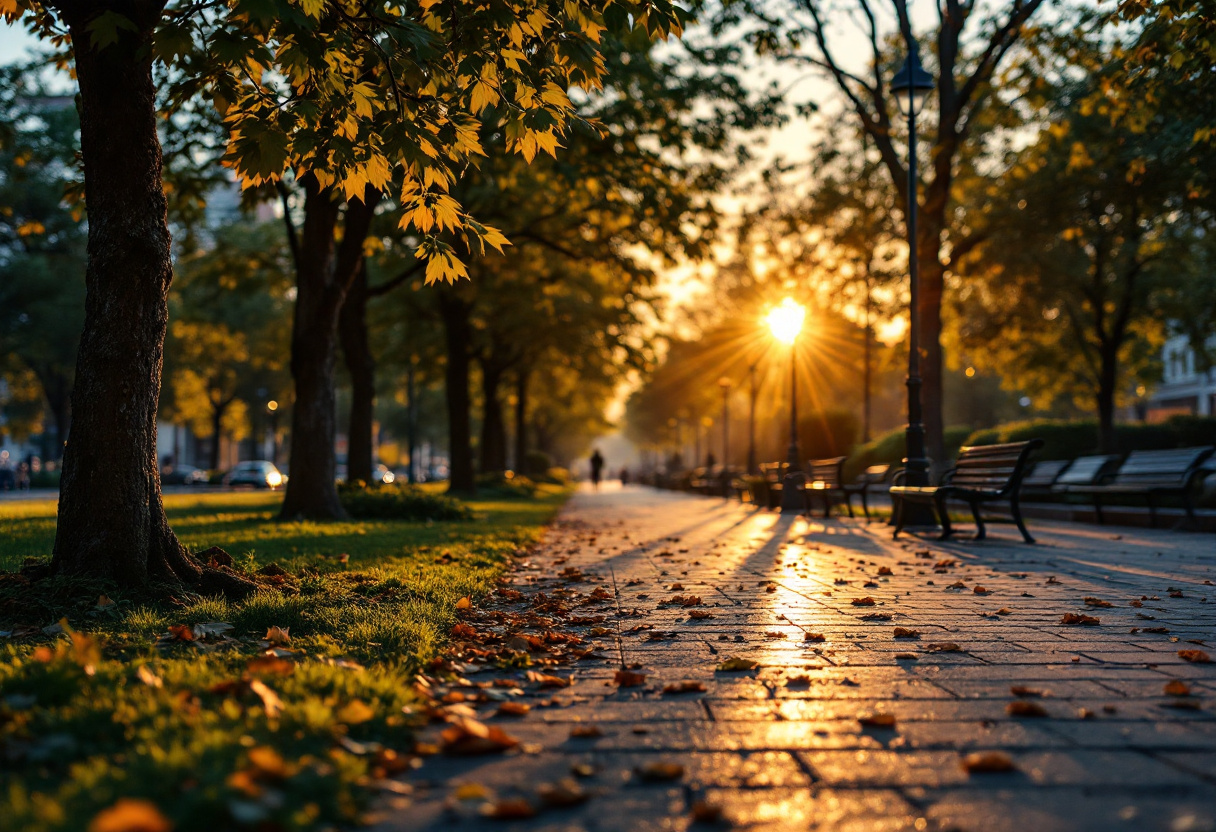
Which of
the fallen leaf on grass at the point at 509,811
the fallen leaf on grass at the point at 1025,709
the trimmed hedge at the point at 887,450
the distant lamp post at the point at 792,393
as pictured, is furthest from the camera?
the trimmed hedge at the point at 887,450

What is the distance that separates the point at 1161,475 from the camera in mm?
13508

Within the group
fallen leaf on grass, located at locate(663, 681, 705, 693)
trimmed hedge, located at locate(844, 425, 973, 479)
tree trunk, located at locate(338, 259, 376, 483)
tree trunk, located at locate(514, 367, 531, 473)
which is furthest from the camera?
tree trunk, located at locate(514, 367, 531, 473)

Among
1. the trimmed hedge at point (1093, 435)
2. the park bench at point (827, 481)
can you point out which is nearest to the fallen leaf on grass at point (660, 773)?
the park bench at point (827, 481)

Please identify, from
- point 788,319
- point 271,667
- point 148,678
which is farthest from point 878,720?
point 788,319

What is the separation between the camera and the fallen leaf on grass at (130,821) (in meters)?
2.08

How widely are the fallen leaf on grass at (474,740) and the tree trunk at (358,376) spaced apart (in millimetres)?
16031

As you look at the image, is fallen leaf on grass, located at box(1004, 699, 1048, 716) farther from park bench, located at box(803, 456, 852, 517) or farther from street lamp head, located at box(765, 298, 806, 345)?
street lamp head, located at box(765, 298, 806, 345)

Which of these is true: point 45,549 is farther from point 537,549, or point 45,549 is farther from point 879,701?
point 879,701

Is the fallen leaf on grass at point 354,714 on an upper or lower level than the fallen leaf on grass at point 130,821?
lower

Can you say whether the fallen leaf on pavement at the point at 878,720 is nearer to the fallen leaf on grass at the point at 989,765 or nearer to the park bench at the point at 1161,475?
the fallen leaf on grass at the point at 989,765

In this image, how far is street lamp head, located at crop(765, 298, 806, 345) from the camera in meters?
21.8

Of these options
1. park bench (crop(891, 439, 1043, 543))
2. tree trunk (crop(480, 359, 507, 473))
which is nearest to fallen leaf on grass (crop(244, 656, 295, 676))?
park bench (crop(891, 439, 1043, 543))

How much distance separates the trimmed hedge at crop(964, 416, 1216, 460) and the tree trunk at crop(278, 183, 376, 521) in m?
16.2

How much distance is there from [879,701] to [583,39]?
12.2ft
